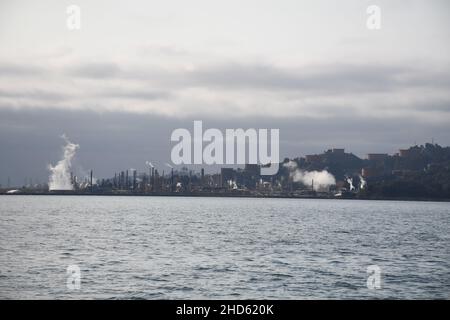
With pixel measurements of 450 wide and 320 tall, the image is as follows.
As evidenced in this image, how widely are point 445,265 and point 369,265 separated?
8052 mm

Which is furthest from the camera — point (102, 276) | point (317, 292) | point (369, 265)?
point (369, 265)

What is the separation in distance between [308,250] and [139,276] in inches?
1156

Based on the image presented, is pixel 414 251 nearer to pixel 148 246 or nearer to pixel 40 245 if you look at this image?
pixel 148 246

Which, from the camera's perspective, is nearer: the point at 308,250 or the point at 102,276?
the point at 102,276

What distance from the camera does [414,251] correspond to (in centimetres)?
8081

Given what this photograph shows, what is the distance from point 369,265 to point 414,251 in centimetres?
1787
